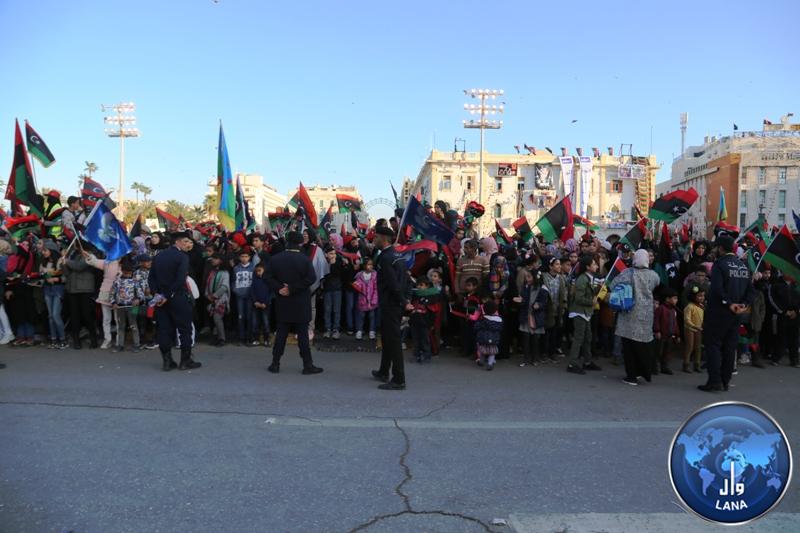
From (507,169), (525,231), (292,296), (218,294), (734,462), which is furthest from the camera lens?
(507,169)

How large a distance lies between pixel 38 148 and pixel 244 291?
569 centimetres

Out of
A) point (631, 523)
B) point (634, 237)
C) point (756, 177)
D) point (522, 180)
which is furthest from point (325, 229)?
point (522, 180)

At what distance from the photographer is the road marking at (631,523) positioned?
3455 millimetres

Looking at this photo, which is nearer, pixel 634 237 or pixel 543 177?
pixel 634 237

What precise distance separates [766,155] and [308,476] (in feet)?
250

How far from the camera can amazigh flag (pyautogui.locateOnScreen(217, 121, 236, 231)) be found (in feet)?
36.1

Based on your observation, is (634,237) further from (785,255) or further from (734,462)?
(734,462)

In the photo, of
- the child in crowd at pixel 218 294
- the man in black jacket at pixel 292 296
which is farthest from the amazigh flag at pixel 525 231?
the child in crowd at pixel 218 294

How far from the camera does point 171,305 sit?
7688mm

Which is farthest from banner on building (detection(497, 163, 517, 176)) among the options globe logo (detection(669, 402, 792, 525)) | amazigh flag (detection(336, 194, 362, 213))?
globe logo (detection(669, 402, 792, 525))

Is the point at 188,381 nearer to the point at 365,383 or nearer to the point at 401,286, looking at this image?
the point at 365,383

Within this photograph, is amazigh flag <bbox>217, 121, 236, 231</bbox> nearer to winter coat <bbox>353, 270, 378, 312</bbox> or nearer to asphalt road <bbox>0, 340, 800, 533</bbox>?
winter coat <bbox>353, 270, 378, 312</bbox>

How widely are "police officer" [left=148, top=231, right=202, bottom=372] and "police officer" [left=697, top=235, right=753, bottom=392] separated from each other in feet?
21.9

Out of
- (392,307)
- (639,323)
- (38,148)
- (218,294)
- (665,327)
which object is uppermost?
(38,148)
